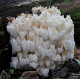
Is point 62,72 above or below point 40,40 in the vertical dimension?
below

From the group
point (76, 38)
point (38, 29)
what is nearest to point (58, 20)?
point (38, 29)

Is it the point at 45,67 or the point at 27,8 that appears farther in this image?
the point at 27,8

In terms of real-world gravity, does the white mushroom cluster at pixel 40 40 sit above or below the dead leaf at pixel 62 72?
above

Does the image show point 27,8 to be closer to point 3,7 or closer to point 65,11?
point 3,7

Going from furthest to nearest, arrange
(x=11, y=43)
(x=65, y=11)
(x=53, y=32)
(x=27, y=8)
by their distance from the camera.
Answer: (x=65, y=11)
(x=27, y=8)
(x=11, y=43)
(x=53, y=32)

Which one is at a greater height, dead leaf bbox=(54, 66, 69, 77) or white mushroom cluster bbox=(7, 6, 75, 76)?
white mushroom cluster bbox=(7, 6, 75, 76)

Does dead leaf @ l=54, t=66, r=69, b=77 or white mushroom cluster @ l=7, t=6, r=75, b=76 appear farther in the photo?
dead leaf @ l=54, t=66, r=69, b=77

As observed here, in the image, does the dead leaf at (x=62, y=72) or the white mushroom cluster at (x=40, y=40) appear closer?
the white mushroom cluster at (x=40, y=40)

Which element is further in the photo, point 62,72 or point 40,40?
point 62,72
